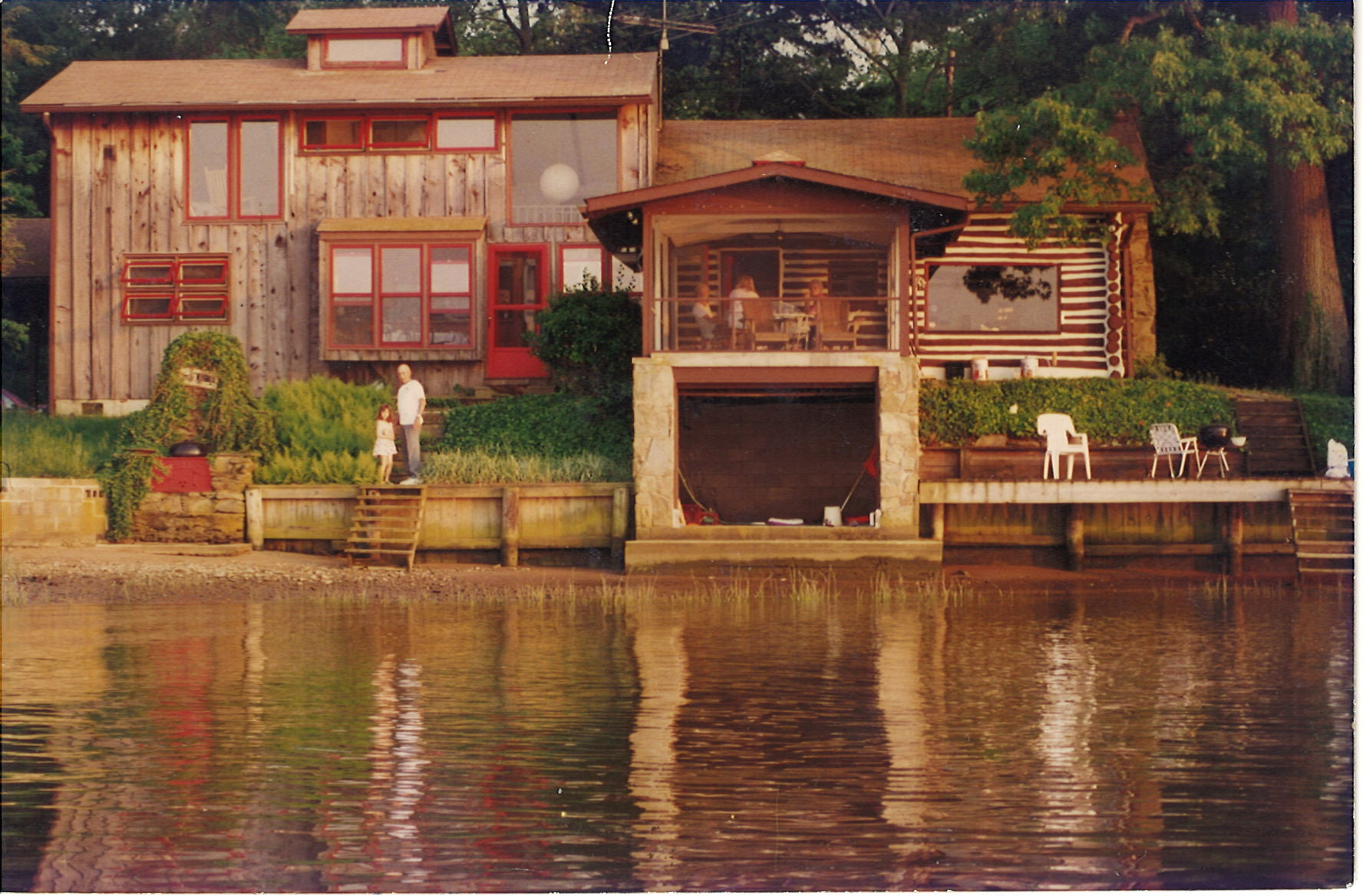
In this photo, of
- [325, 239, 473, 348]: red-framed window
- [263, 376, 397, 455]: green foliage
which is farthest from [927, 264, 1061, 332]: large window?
[263, 376, 397, 455]: green foliage

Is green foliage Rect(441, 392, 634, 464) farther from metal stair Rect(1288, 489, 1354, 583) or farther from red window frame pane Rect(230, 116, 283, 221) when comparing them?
metal stair Rect(1288, 489, 1354, 583)

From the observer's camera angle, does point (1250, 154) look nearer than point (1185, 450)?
No

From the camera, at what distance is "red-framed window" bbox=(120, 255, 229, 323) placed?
31766mm

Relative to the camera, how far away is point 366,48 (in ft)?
108

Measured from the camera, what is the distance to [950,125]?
3397 centimetres

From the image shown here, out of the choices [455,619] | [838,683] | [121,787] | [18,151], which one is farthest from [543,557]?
[18,151]

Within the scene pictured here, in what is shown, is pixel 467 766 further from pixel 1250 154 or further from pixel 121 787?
pixel 1250 154

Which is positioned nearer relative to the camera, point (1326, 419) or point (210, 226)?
point (1326, 419)

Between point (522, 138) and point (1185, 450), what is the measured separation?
46.0 feet

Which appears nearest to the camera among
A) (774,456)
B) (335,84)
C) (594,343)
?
(594,343)

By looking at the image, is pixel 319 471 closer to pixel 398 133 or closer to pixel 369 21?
pixel 398 133

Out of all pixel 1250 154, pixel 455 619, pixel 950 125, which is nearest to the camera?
pixel 455 619

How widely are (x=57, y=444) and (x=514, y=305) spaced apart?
924 cm

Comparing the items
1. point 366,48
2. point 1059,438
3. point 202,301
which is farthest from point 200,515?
point 1059,438
